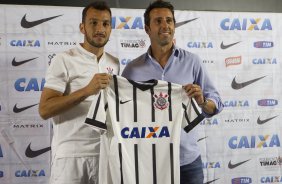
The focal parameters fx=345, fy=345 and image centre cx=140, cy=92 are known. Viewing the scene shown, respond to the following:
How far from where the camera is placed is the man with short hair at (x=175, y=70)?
190 centimetres

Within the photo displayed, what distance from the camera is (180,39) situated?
277 cm

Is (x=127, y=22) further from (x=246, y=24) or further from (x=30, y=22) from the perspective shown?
(x=246, y=24)

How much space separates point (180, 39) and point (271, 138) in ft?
3.71

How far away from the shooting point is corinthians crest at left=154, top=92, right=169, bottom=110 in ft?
6.15

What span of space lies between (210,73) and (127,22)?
0.79 meters

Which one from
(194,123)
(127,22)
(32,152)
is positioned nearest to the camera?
(194,123)

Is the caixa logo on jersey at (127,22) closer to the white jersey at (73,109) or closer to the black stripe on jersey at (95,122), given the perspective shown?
the white jersey at (73,109)

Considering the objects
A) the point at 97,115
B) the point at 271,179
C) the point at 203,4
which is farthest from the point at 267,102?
the point at 97,115

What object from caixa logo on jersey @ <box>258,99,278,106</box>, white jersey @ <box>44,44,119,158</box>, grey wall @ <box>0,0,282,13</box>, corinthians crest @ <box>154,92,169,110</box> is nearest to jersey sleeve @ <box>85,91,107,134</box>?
white jersey @ <box>44,44,119,158</box>

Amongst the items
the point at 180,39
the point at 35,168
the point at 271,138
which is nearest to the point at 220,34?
the point at 180,39

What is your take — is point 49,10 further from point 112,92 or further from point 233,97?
point 233,97

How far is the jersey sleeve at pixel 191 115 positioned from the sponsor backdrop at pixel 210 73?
928 mm

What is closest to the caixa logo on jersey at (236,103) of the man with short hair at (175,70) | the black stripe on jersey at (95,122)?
the man with short hair at (175,70)

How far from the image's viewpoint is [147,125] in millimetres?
1866
